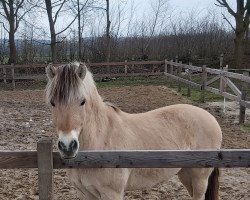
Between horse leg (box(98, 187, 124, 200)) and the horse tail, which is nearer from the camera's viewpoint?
horse leg (box(98, 187, 124, 200))

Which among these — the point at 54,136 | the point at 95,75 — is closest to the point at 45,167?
the point at 54,136

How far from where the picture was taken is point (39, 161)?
2430 mm

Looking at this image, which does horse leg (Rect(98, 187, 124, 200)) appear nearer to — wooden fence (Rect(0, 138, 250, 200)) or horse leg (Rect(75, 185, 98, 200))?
horse leg (Rect(75, 185, 98, 200))

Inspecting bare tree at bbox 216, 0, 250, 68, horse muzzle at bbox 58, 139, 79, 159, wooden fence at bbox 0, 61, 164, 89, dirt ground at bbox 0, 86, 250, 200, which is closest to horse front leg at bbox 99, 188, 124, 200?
horse muzzle at bbox 58, 139, 79, 159

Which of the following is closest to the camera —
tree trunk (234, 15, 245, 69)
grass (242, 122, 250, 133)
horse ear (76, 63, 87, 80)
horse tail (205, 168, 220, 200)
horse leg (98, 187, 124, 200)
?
horse ear (76, 63, 87, 80)

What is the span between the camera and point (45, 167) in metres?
2.45

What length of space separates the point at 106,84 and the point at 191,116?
13911 millimetres

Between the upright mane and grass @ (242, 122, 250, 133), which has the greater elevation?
the upright mane

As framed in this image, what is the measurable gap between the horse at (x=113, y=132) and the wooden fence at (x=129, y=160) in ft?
0.42

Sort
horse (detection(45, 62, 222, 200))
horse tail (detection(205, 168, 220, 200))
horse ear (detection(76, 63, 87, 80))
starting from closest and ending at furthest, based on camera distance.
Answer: horse (detection(45, 62, 222, 200)) < horse ear (detection(76, 63, 87, 80)) < horse tail (detection(205, 168, 220, 200))

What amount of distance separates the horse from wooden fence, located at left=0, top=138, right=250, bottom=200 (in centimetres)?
13

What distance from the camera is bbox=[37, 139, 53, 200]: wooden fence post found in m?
2.41

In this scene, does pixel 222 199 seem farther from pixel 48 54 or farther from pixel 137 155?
pixel 48 54

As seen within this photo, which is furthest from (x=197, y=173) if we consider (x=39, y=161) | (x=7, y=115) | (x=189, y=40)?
(x=189, y=40)
